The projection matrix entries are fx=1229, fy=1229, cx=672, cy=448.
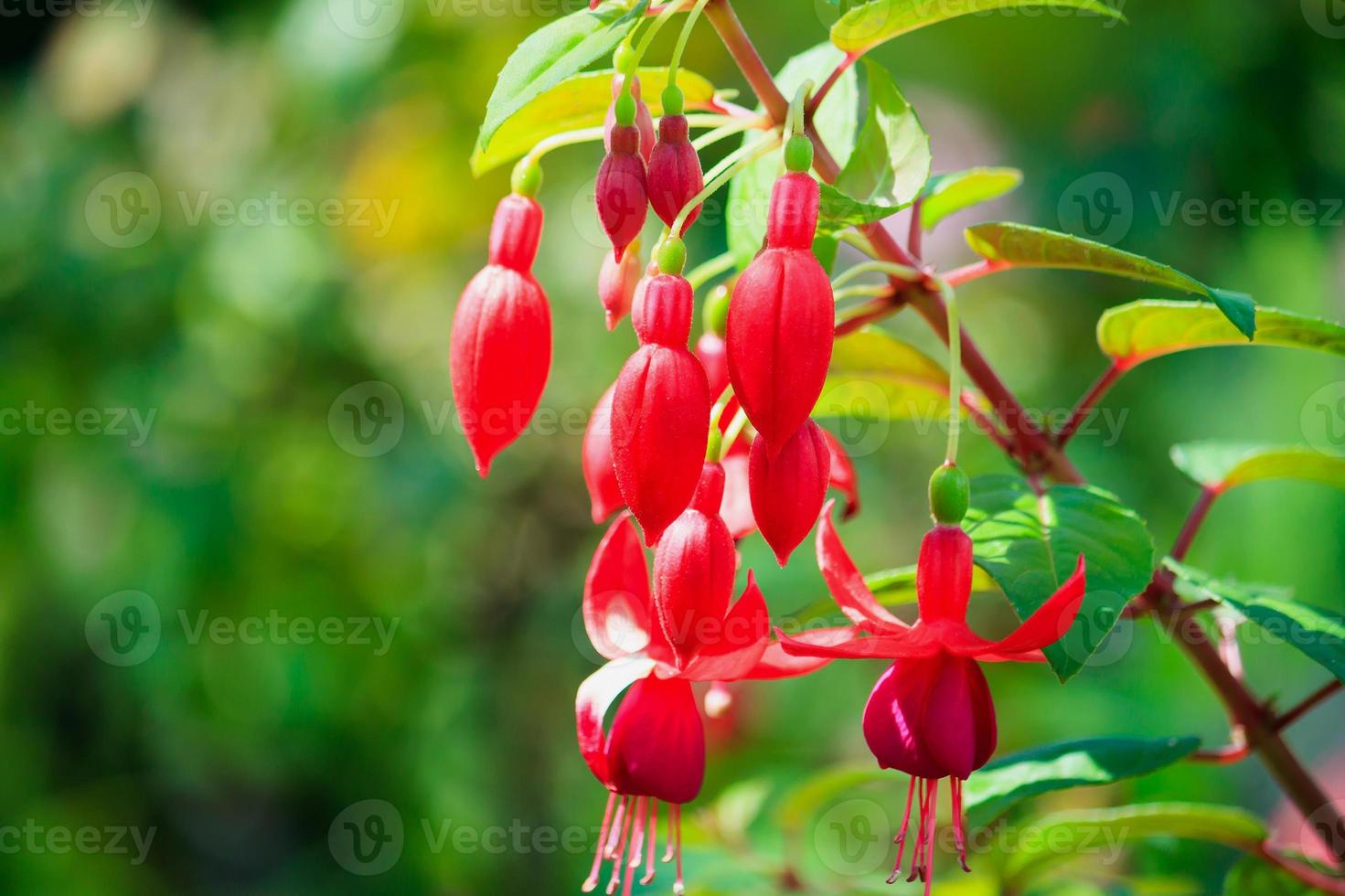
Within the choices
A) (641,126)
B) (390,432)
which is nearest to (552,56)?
(641,126)

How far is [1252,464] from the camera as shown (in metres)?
0.68

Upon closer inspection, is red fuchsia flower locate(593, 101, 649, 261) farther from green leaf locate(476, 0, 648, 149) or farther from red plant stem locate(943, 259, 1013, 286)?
red plant stem locate(943, 259, 1013, 286)

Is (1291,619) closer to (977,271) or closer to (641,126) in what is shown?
(977,271)

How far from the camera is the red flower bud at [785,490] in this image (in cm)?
44

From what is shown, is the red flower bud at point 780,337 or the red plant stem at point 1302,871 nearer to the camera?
the red flower bud at point 780,337

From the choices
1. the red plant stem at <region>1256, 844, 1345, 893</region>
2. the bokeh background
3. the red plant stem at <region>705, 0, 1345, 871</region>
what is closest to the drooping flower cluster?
the red plant stem at <region>705, 0, 1345, 871</region>

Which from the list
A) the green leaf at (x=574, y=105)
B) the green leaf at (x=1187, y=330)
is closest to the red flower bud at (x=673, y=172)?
the green leaf at (x=574, y=105)

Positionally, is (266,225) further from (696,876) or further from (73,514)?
(696,876)

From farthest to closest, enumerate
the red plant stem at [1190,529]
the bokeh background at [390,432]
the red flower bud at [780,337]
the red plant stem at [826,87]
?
the bokeh background at [390,432] → the red plant stem at [1190,529] → the red plant stem at [826,87] → the red flower bud at [780,337]

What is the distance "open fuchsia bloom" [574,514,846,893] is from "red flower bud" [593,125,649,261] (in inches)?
5.1

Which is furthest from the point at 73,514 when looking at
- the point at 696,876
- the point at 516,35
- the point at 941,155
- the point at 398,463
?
the point at 941,155

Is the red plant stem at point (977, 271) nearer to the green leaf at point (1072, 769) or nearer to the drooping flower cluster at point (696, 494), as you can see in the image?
the drooping flower cluster at point (696, 494)

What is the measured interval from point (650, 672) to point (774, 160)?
0.89ft

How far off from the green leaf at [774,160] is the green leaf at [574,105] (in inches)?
2.1
